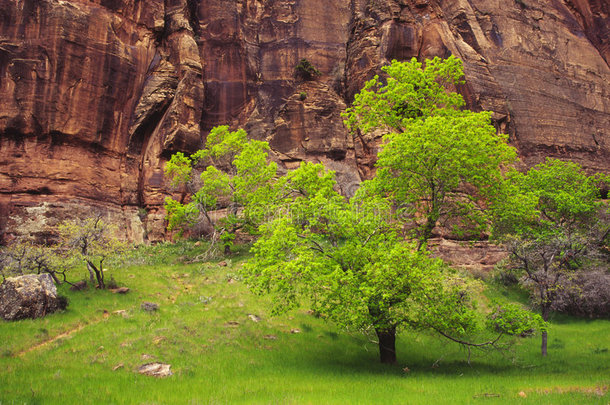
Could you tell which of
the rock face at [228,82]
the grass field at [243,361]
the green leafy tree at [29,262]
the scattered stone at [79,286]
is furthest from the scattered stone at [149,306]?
the rock face at [228,82]

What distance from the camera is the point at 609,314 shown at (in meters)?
23.0

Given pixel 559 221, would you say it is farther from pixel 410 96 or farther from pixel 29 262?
pixel 29 262

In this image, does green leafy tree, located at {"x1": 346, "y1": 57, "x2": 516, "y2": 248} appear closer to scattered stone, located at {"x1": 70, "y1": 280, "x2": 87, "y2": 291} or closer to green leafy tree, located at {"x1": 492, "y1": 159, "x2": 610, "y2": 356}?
green leafy tree, located at {"x1": 492, "y1": 159, "x2": 610, "y2": 356}

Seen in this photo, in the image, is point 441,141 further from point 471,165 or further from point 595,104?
point 595,104

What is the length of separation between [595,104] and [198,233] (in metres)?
47.1

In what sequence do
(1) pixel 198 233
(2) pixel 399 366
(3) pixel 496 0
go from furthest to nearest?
1. (3) pixel 496 0
2. (1) pixel 198 233
3. (2) pixel 399 366

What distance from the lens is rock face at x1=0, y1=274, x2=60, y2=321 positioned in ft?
48.4

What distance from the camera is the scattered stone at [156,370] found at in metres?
10.8

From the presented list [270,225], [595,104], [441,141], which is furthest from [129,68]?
[595,104]

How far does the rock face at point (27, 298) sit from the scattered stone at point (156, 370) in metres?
6.87

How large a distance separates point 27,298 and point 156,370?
7.64m

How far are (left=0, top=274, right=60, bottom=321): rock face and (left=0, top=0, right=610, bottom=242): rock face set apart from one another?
17765mm

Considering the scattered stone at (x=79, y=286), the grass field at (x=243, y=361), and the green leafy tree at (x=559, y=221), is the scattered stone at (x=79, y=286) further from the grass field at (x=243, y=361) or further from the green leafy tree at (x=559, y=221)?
the green leafy tree at (x=559, y=221)

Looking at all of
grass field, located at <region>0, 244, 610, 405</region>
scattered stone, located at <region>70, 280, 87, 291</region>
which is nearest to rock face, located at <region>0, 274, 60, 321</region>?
grass field, located at <region>0, 244, 610, 405</region>
